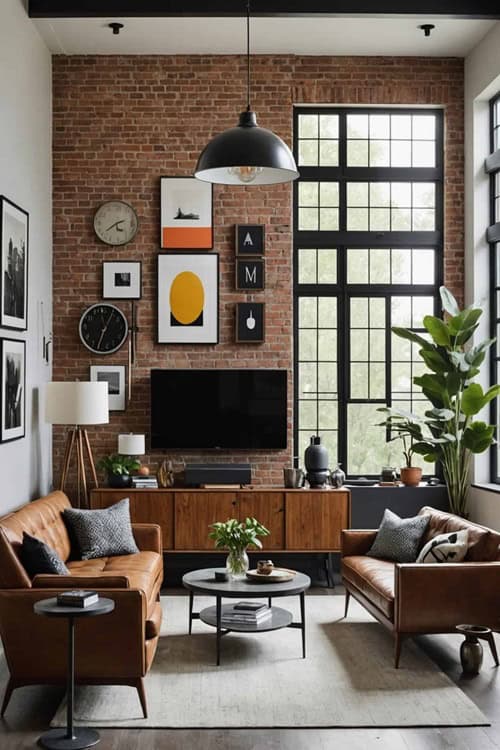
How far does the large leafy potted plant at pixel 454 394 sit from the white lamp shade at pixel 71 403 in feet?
8.73

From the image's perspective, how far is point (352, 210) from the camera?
886 cm

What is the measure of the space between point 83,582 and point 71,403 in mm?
2505

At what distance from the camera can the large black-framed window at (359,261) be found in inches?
348

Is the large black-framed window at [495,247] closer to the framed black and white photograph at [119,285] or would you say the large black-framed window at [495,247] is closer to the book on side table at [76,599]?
the framed black and white photograph at [119,285]

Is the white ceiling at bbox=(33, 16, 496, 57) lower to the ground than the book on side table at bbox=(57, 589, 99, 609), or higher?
higher

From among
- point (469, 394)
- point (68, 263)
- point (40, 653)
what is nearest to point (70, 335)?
point (68, 263)

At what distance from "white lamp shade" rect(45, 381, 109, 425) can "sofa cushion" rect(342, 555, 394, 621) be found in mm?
2262

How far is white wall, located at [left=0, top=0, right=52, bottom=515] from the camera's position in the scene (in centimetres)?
686

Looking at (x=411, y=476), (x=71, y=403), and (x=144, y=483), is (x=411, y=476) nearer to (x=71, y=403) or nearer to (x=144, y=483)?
(x=144, y=483)

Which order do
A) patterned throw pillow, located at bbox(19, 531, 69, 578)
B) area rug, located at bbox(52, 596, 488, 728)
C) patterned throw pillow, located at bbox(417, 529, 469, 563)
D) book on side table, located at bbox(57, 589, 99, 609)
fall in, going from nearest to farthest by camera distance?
book on side table, located at bbox(57, 589, 99, 609), area rug, located at bbox(52, 596, 488, 728), patterned throw pillow, located at bbox(19, 531, 69, 578), patterned throw pillow, located at bbox(417, 529, 469, 563)

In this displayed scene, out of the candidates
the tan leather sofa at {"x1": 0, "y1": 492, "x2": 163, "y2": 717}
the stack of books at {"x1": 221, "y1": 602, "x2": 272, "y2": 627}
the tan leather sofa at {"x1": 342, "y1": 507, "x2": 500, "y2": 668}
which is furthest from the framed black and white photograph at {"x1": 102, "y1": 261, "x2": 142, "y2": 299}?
the tan leather sofa at {"x1": 0, "y1": 492, "x2": 163, "y2": 717}

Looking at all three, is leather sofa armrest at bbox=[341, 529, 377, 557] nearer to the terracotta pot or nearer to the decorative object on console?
the decorative object on console

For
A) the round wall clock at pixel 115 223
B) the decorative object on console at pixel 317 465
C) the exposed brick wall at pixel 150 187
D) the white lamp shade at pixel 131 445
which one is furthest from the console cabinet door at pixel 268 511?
the round wall clock at pixel 115 223

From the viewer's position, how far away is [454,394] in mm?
7941
